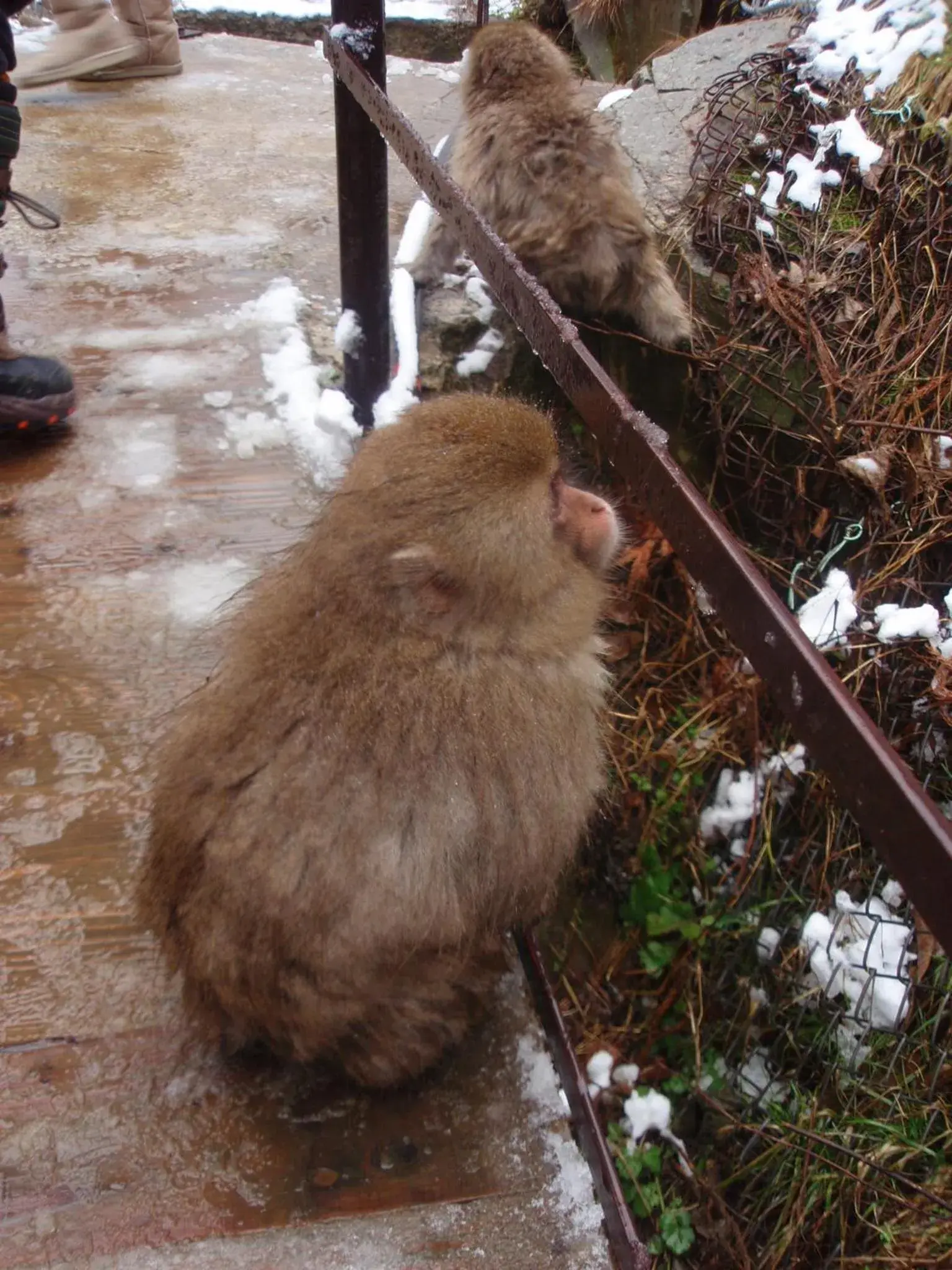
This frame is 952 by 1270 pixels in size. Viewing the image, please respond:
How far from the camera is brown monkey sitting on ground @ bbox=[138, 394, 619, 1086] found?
131 cm

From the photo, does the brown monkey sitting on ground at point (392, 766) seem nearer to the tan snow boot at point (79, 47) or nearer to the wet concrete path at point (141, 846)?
the wet concrete path at point (141, 846)

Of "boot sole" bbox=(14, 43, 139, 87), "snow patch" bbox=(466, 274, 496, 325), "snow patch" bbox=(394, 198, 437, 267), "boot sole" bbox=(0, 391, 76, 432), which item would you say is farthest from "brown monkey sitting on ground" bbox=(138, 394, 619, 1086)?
"boot sole" bbox=(14, 43, 139, 87)

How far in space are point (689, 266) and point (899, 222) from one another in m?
0.71

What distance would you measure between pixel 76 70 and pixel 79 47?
11cm

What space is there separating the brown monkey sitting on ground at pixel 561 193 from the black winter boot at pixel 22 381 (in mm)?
1490

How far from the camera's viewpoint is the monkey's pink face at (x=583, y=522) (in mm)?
1538

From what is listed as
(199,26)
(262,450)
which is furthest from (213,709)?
(199,26)

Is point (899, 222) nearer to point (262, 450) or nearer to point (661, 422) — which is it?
point (661, 422)

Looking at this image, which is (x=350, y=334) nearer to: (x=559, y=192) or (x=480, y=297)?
(x=559, y=192)

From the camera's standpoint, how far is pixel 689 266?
11.9 ft

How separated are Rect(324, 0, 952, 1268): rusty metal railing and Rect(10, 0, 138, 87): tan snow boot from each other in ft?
11.0

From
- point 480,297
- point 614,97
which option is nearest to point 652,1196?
point 480,297

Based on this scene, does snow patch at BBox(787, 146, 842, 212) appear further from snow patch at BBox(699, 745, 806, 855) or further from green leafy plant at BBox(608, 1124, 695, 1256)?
green leafy plant at BBox(608, 1124, 695, 1256)

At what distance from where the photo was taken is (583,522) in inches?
60.9
